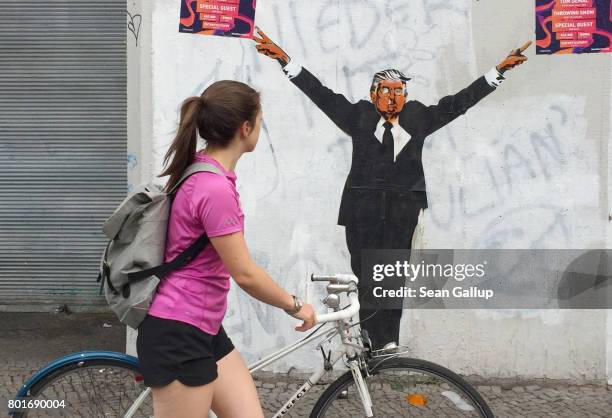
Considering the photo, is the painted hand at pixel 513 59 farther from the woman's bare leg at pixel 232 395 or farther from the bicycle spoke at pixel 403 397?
the woman's bare leg at pixel 232 395

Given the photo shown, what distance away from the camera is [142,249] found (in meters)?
2.46

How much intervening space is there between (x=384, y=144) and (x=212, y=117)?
2.56 meters

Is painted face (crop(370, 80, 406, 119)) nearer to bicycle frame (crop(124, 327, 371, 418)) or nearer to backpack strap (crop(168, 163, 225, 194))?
bicycle frame (crop(124, 327, 371, 418))

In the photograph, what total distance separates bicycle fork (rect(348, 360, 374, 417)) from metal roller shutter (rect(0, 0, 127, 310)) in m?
3.85

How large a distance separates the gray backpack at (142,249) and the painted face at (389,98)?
2577mm

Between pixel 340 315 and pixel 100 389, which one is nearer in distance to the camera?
pixel 340 315

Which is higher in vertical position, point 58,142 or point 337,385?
point 58,142

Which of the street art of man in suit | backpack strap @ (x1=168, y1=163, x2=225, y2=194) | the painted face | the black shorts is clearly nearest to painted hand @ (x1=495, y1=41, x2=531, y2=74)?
the street art of man in suit

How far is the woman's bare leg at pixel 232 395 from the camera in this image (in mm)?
2654

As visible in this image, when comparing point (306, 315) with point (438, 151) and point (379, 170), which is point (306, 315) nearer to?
point (379, 170)

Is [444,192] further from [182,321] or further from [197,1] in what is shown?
[182,321]

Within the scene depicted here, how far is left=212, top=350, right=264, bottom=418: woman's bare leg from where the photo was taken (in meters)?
2.65

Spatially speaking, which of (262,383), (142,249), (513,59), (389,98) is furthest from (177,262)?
(513,59)

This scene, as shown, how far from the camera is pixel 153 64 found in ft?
15.7
